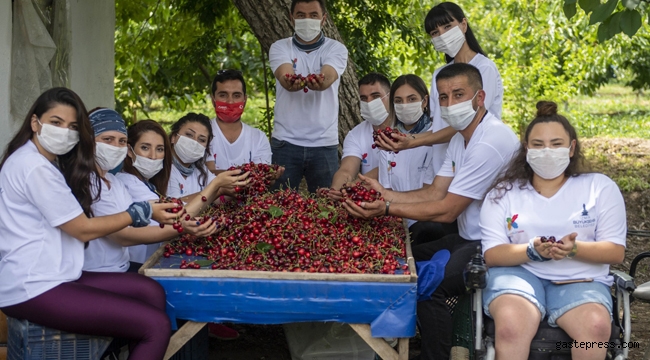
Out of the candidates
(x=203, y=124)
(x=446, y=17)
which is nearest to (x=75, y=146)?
(x=203, y=124)

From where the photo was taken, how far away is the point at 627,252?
7441 millimetres

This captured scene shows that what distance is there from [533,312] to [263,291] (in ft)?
4.27

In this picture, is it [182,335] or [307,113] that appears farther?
[307,113]

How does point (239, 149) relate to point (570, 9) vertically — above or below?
below

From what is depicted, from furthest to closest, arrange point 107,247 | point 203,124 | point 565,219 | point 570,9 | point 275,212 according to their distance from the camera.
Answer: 1. point 203,124
2. point 570,9
3. point 275,212
4. point 107,247
5. point 565,219

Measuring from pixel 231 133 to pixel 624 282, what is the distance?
3045 millimetres

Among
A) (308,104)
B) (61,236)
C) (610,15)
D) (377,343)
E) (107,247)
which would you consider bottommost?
(377,343)

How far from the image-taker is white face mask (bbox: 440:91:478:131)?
4.50 m

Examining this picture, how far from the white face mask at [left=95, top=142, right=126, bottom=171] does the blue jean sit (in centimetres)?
213

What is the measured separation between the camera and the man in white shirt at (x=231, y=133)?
18.3 ft

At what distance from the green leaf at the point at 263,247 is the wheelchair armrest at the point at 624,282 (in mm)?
1720

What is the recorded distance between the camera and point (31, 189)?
137 inches

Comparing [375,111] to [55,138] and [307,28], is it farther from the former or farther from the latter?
[55,138]

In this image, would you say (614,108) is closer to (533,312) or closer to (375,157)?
(375,157)
